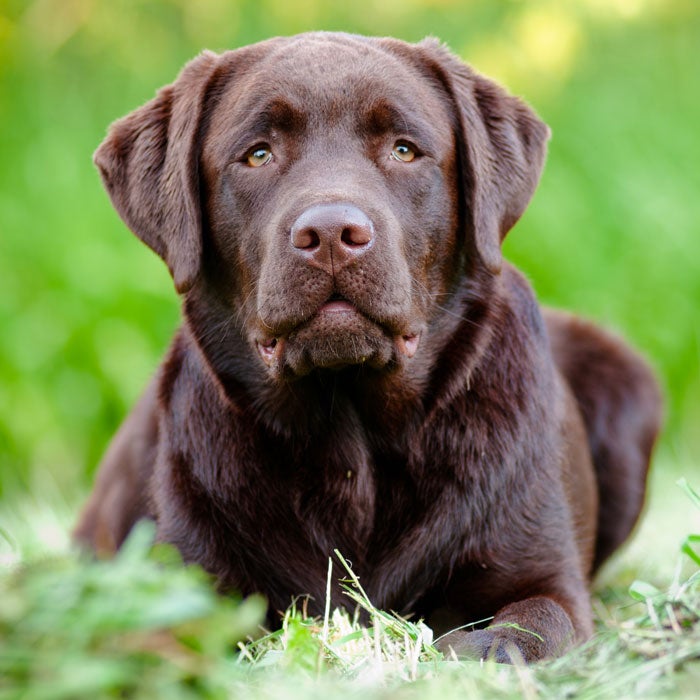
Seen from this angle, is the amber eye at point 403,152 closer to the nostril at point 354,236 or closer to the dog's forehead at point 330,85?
the dog's forehead at point 330,85

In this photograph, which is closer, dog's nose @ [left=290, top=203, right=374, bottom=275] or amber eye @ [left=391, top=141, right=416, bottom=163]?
dog's nose @ [left=290, top=203, right=374, bottom=275]

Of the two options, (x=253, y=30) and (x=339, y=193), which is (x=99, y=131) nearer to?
(x=253, y=30)

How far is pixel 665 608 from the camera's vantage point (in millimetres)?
2547

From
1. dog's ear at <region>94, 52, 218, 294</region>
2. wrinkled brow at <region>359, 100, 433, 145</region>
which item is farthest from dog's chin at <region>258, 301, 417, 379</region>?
wrinkled brow at <region>359, 100, 433, 145</region>

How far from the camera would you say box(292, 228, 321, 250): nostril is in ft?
10.3

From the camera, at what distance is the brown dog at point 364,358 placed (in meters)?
3.51

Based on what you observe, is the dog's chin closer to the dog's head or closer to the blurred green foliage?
the dog's head

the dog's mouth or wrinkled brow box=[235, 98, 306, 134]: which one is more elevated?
wrinkled brow box=[235, 98, 306, 134]

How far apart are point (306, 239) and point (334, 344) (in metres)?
0.30

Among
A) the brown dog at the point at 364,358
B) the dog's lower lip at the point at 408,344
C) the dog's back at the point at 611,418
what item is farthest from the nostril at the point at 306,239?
the dog's back at the point at 611,418

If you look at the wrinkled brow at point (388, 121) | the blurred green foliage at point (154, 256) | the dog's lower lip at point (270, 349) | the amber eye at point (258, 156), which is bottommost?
the blurred green foliage at point (154, 256)

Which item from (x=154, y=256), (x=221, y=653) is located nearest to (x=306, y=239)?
(x=221, y=653)

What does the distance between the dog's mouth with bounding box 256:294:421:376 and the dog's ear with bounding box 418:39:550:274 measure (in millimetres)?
499

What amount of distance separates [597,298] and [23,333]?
3.66 meters
